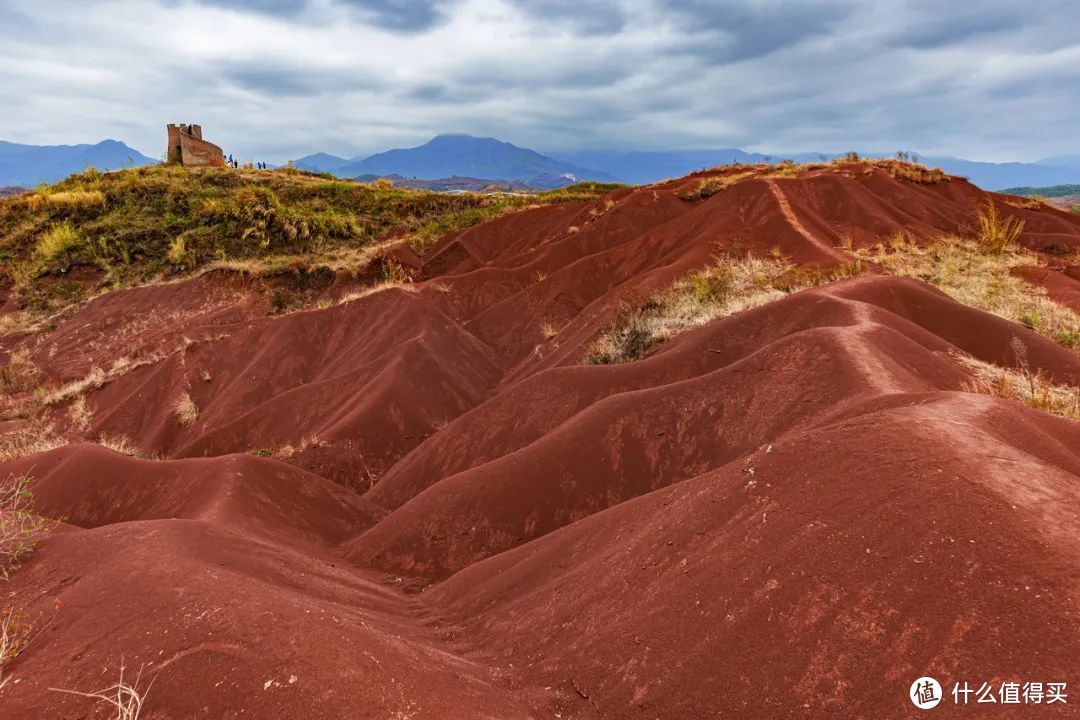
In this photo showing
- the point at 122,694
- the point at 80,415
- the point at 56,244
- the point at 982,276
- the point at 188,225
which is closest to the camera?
the point at 122,694

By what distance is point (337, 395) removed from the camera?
15125mm

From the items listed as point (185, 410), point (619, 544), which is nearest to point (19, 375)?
point (185, 410)

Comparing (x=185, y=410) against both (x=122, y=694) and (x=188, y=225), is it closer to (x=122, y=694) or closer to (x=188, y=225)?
(x=122, y=694)

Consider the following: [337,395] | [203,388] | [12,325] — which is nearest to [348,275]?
[203,388]

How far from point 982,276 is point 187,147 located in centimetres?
5248

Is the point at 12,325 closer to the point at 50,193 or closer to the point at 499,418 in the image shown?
the point at 50,193

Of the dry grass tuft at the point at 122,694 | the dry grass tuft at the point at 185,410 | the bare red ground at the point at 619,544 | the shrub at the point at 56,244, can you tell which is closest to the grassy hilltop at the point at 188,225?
the shrub at the point at 56,244

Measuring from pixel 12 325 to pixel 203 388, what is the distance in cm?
1706

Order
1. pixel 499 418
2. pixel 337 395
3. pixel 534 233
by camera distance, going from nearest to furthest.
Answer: pixel 499 418 → pixel 337 395 → pixel 534 233

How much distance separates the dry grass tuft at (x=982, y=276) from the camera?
1120 centimetres

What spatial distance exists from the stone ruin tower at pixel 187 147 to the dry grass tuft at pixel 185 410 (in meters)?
35.9

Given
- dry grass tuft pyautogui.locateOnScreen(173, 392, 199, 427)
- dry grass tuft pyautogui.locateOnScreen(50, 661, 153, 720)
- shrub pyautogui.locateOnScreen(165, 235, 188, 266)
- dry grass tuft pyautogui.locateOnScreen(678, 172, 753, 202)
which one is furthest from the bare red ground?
shrub pyautogui.locateOnScreen(165, 235, 188, 266)

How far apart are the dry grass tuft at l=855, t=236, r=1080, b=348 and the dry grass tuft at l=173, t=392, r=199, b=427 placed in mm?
20270

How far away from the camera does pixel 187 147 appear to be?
45.1 m
